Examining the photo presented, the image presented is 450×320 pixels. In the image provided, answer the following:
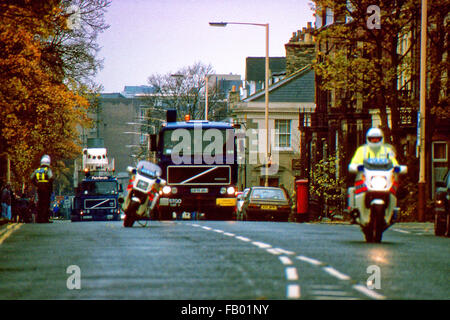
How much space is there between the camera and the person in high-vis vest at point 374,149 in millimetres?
11597

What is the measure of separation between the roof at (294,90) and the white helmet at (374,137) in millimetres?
59912

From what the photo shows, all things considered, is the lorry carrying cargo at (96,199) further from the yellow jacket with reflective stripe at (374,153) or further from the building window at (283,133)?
the yellow jacket with reflective stripe at (374,153)

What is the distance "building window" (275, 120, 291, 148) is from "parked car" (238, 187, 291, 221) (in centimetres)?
3514

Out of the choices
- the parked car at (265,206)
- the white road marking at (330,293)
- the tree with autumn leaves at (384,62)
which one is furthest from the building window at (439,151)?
the white road marking at (330,293)

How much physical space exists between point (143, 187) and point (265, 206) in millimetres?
15432

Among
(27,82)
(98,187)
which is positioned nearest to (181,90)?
(98,187)

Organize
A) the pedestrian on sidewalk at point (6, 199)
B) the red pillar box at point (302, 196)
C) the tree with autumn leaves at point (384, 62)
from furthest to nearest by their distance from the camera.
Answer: the pedestrian on sidewalk at point (6, 199), the tree with autumn leaves at point (384, 62), the red pillar box at point (302, 196)

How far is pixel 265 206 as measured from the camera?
33.3m

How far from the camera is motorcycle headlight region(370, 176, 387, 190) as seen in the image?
490 inches

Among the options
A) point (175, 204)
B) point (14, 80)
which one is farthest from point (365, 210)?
point (14, 80)

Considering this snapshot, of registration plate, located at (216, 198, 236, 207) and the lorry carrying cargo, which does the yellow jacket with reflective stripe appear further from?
the lorry carrying cargo

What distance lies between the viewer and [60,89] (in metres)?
39.9

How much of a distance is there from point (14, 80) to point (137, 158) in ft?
178

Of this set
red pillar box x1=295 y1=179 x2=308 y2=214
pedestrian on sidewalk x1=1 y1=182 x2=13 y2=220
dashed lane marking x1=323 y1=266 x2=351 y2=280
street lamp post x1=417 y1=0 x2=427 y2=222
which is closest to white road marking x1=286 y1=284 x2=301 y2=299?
dashed lane marking x1=323 y1=266 x2=351 y2=280
